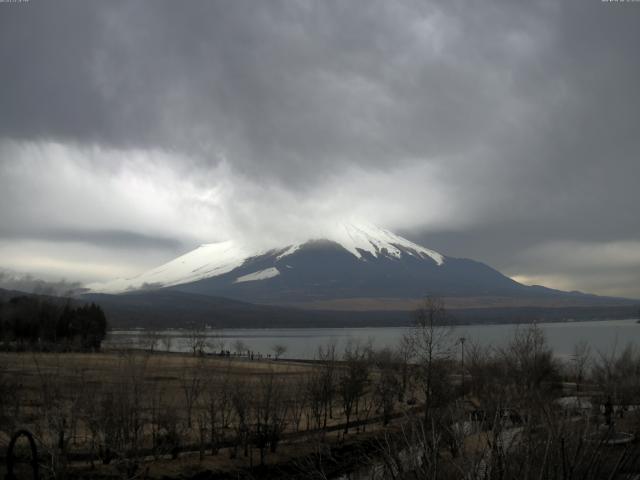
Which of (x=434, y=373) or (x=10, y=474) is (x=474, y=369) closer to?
(x=434, y=373)

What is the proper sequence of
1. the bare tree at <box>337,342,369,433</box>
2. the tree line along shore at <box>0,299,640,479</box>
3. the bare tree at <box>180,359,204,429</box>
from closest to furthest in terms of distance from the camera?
the tree line along shore at <box>0,299,640,479</box> < the bare tree at <box>180,359,204,429</box> < the bare tree at <box>337,342,369,433</box>

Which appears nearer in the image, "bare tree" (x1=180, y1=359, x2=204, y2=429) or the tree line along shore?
the tree line along shore

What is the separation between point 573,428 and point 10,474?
866 cm

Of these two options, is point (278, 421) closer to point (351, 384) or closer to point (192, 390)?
point (192, 390)

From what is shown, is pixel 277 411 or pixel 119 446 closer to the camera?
pixel 119 446

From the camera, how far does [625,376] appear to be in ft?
123

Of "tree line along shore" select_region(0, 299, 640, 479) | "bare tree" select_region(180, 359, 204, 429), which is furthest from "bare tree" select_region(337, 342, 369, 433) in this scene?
"bare tree" select_region(180, 359, 204, 429)

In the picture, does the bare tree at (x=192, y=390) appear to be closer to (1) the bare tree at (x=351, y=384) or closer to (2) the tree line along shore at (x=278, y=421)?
(2) the tree line along shore at (x=278, y=421)

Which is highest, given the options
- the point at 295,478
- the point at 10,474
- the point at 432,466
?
the point at 432,466

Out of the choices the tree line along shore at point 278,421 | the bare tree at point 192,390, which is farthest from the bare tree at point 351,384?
the bare tree at point 192,390

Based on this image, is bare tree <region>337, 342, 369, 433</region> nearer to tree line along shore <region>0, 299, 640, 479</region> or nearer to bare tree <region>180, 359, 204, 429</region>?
tree line along shore <region>0, 299, 640, 479</region>

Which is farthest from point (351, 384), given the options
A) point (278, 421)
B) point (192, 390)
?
point (192, 390)

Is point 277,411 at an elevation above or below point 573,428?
below

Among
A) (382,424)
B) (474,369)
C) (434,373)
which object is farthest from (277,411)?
(474,369)
